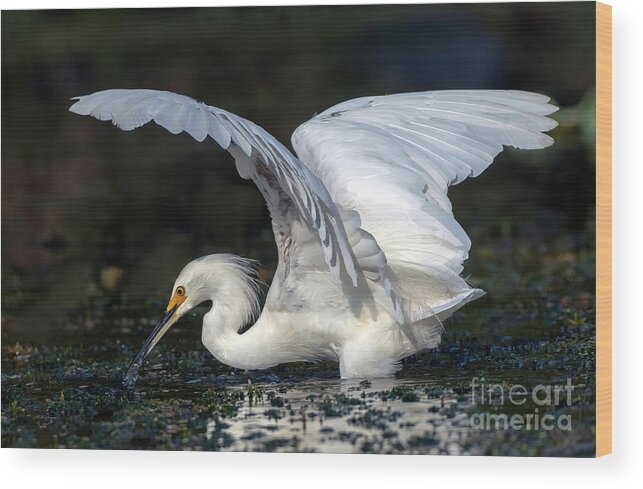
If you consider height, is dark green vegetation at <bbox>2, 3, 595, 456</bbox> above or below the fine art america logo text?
above

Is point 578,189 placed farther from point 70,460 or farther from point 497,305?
point 70,460

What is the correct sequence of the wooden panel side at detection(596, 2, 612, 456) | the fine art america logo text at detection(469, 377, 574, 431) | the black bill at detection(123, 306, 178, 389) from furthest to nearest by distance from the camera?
the black bill at detection(123, 306, 178, 389)
the fine art america logo text at detection(469, 377, 574, 431)
the wooden panel side at detection(596, 2, 612, 456)

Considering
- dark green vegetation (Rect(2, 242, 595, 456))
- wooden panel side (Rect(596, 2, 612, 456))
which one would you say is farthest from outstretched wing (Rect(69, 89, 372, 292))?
wooden panel side (Rect(596, 2, 612, 456))

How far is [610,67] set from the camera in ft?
20.6

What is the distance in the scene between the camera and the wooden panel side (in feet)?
20.3

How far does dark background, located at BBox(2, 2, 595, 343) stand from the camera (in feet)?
21.2

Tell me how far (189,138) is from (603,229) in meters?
1.99

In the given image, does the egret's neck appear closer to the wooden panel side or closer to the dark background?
the dark background

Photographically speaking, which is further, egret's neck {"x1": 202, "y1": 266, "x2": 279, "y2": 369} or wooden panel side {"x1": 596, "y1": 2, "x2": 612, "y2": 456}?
egret's neck {"x1": 202, "y1": 266, "x2": 279, "y2": 369}

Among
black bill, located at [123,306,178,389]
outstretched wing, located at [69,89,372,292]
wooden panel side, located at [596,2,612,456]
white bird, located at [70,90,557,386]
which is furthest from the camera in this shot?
black bill, located at [123,306,178,389]

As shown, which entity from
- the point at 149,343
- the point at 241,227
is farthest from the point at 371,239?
the point at 149,343

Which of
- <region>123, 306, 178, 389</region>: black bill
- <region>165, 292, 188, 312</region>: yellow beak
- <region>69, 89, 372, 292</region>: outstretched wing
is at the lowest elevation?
<region>123, 306, 178, 389</region>: black bill

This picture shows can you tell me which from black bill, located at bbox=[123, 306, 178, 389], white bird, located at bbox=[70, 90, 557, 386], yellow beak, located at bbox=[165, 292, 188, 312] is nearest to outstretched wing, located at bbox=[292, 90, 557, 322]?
white bird, located at bbox=[70, 90, 557, 386]

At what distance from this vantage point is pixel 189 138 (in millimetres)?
6867
